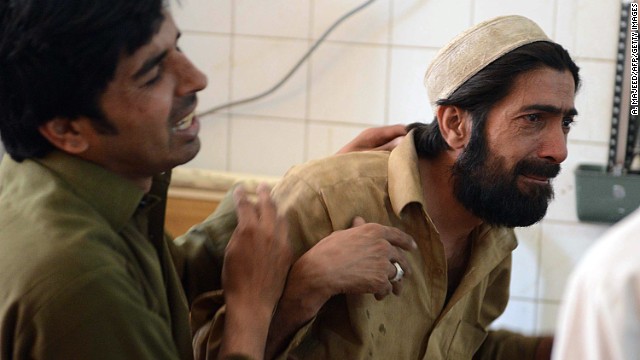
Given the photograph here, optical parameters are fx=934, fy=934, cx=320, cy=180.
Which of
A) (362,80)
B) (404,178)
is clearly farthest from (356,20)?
(404,178)

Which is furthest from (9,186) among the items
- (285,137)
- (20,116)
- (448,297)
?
(285,137)

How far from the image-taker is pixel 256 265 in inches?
52.6

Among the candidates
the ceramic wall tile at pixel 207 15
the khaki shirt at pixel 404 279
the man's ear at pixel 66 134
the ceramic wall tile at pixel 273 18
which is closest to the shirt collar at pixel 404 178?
the khaki shirt at pixel 404 279

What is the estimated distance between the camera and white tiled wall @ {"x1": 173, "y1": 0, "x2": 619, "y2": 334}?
286cm

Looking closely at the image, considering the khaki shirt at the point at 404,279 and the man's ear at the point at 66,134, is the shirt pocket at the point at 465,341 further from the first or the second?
the man's ear at the point at 66,134

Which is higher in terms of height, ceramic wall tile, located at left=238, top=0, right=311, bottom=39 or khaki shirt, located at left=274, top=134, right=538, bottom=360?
ceramic wall tile, located at left=238, top=0, right=311, bottom=39

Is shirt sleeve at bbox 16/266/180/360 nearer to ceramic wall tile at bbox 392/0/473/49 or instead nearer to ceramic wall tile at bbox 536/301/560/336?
ceramic wall tile at bbox 392/0/473/49

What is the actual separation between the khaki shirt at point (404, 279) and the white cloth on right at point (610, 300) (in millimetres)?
837

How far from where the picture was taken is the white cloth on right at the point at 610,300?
65 cm

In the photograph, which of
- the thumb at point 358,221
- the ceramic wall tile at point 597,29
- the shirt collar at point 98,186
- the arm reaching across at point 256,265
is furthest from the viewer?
the ceramic wall tile at point 597,29

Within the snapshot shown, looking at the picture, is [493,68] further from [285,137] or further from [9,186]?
[285,137]

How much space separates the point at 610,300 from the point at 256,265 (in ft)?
2.44

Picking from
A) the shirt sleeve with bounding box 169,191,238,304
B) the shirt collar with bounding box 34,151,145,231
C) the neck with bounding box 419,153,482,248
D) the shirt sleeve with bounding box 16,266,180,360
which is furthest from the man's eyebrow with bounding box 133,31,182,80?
the neck with bounding box 419,153,482,248

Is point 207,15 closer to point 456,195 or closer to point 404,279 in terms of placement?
point 456,195
